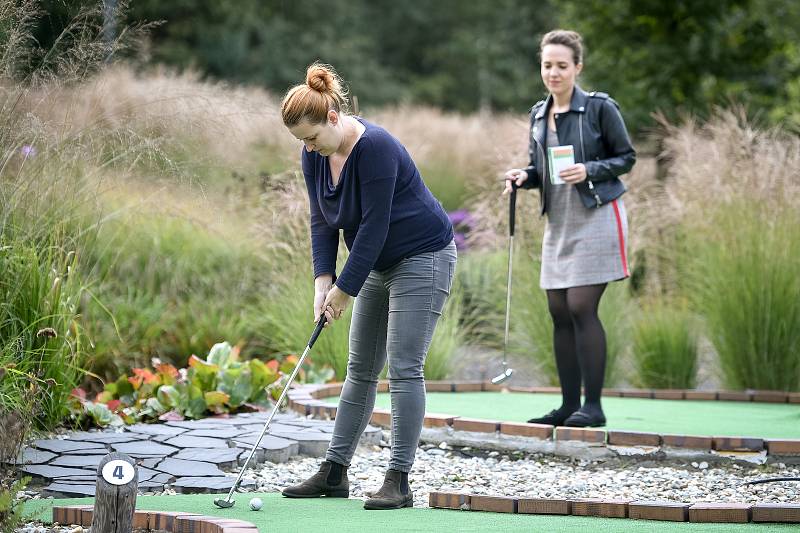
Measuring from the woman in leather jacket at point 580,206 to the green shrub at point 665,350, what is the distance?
6.09ft

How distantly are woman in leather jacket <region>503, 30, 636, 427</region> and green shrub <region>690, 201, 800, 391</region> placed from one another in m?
1.72

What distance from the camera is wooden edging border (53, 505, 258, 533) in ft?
10.6

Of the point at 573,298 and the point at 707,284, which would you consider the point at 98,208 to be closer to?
the point at 573,298

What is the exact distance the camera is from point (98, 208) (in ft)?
18.5

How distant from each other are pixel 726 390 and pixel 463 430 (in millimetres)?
2097

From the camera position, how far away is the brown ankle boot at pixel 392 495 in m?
3.71

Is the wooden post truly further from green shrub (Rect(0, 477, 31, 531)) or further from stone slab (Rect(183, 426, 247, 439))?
stone slab (Rect(183, 426, 247, 439))

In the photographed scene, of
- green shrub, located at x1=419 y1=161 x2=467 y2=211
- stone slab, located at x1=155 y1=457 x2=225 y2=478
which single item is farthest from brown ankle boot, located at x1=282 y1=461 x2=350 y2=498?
green shrub, located at x1=419 y1=161 x2=467 y2=211

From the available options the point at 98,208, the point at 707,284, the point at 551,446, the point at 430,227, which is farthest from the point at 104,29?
the point at 707,284

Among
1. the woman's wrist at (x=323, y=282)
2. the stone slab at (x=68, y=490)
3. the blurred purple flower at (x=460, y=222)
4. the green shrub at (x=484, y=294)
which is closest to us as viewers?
the woman's wrist at (x=323, y=282)

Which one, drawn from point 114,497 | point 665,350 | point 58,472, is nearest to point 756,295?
point 665,350

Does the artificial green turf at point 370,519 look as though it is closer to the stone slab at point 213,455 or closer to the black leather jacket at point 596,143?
the stone slab at point 213,455

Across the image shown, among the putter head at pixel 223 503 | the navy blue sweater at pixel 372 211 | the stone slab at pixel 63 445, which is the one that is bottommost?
Answer: the putter head at pixel 223 503

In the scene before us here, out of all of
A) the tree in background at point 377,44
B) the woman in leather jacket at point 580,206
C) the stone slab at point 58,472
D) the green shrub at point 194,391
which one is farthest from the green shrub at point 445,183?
the tree in background at point 377,44
